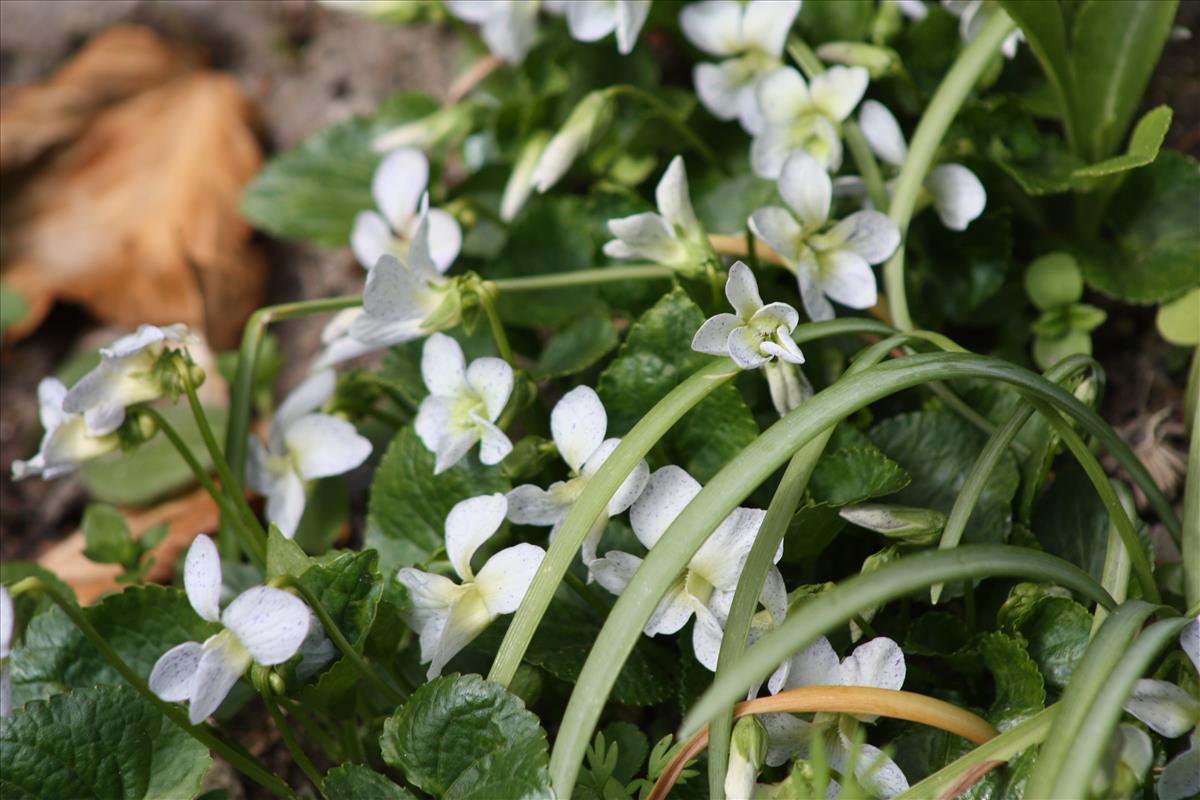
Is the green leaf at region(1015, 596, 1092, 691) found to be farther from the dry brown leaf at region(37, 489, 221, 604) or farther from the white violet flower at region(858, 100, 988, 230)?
the dry brown leaf at region(37, 489, 221, 604)

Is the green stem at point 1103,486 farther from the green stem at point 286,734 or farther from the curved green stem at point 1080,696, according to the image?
the green stem at point 286,734

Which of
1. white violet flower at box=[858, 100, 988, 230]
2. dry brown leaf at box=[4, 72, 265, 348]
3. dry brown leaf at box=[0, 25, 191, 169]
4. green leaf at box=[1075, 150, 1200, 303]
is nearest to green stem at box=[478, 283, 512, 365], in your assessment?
white violet flower at box=[858, 100, 988, 230]

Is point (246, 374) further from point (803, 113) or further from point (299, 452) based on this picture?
point (803, 113)

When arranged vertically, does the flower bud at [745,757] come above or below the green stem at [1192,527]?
above

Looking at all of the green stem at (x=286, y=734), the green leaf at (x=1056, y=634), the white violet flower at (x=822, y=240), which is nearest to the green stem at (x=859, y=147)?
the white violet flower at (x=822, y=240)

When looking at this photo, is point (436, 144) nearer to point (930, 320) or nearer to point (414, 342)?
point (414, 342)

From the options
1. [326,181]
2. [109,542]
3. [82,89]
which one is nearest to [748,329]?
[109,542]
